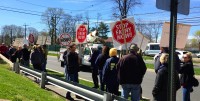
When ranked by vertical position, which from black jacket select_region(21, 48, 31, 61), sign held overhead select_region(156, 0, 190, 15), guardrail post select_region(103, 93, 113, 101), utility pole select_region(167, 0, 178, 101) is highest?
sign held overhead select_region(156, 0, 190, 15)

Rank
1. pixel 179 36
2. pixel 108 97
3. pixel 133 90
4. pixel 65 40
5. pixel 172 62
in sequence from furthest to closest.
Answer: pixel 65 40
pixel 133 90
pixel 179 36
pixel 108 97
pixel 172 62

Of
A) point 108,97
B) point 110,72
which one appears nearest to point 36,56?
point 110,72

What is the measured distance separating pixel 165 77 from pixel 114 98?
110 cm

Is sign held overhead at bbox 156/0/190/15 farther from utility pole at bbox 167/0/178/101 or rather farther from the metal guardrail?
the metal guardrail

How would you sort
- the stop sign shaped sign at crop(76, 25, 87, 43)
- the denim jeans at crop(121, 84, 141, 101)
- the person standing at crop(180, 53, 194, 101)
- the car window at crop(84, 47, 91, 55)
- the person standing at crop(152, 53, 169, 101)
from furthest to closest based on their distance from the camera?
the car window at crop(84, 47, 91, 55)
the stop sign shaped sign at crop(76, 25, 87, 43)
the person standing at crop(180, 53, 194, 101)
the denim jeans at crop(121, 84, 141, 101)
the person standing at crop(152, 53, 169, 101)

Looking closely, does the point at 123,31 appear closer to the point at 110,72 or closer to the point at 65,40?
the point at 110,72

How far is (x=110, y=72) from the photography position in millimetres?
9703

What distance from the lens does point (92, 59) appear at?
15977mm

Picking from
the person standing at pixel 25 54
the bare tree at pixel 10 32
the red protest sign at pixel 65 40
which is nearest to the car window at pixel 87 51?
the person standing at pixel 25 54

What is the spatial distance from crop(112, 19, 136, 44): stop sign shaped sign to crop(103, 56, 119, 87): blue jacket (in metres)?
1.59

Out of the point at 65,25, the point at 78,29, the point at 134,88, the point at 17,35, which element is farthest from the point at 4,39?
the point at 134,88

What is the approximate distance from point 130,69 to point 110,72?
1.45m

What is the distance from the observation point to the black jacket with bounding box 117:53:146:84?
8.30m

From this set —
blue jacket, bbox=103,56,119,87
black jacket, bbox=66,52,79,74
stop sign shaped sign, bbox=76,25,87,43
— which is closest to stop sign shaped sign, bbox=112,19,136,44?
blue jacket, bbox=103,56,119,87
